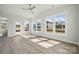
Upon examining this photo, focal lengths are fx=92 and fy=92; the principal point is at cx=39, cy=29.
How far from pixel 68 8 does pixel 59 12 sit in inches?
11.2

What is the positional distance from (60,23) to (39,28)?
2.25ft

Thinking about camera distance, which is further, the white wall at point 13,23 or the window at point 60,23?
the white wall at point 13,23

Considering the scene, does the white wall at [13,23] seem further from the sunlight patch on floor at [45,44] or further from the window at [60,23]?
the window at [60,23]

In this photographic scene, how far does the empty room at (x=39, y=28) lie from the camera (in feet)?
8.53

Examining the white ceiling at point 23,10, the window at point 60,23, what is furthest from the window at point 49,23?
the white ceiling at point 23,10

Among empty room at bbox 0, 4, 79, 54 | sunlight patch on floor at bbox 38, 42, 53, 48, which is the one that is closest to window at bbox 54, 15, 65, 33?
empty room at bbox 0, 4, 79, 54

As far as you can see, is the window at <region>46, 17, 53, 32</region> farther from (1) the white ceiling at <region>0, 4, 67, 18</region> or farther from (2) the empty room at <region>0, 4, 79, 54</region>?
(1) the white ceiling at <region>0, 4, 67, 18</region>

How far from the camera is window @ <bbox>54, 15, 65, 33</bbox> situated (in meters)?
2.71

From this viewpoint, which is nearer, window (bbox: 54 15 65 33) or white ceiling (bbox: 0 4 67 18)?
white ceiling (bbox: 0 4 67 18)

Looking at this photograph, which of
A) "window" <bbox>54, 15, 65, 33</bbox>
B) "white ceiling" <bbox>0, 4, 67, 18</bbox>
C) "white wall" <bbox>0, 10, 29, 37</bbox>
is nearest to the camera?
"white ceiling" <bbox>0, 4, 67, 18</bbox>

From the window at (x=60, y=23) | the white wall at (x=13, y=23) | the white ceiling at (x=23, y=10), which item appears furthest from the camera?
the white wall at (x=13, y=23)

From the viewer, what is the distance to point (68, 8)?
263 cm

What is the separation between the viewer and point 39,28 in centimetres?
299
